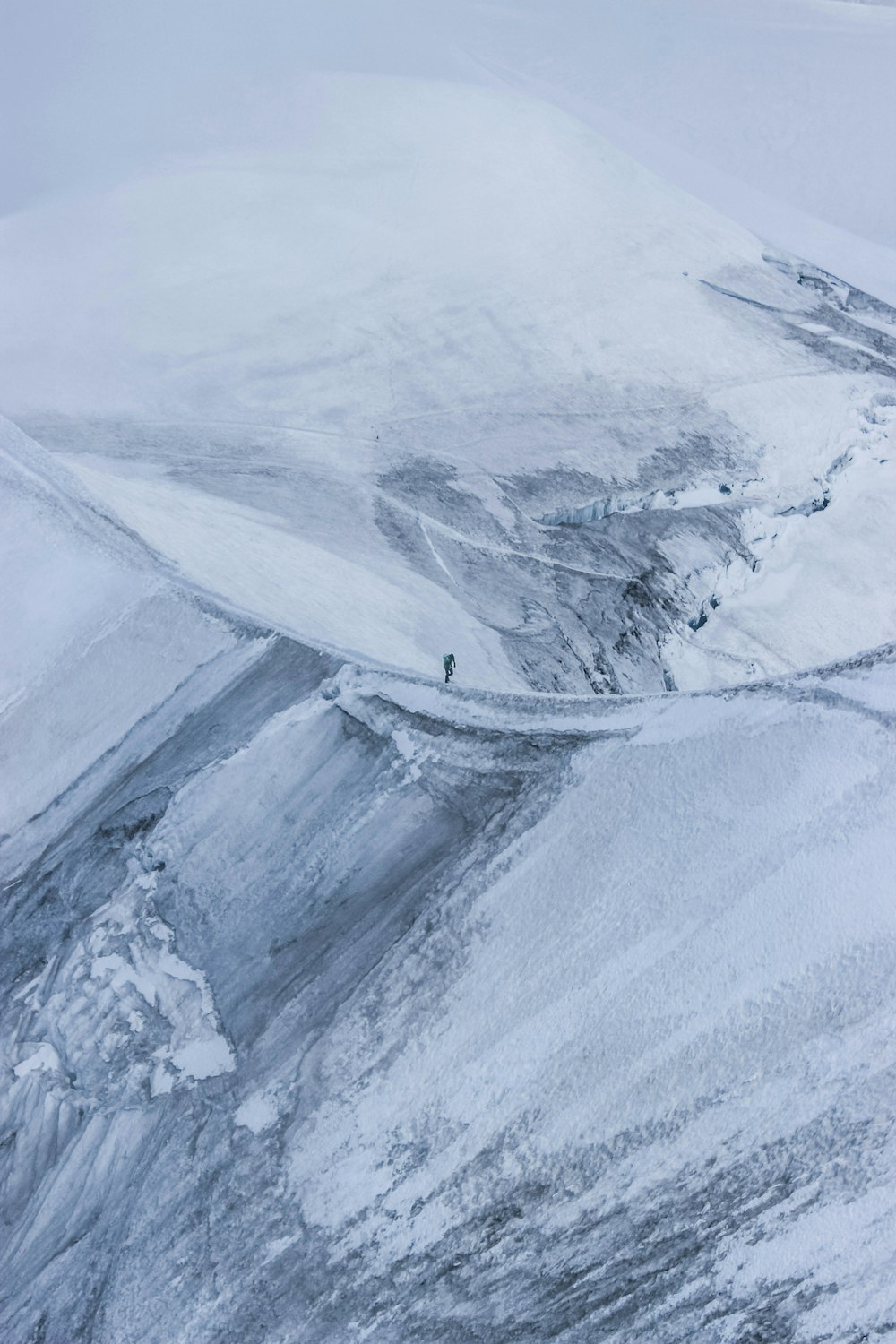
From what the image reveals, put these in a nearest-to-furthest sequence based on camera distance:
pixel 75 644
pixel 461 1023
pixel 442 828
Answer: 1. pixel 461 1023
2. pixel 442 828
3. pixel 75 644

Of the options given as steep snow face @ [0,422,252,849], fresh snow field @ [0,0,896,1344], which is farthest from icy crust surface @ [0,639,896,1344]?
steep snow face @ [0,422,252,849]

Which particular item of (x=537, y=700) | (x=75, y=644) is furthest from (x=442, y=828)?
(x=75, y=644)

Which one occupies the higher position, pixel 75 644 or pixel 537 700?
pixel 75 644

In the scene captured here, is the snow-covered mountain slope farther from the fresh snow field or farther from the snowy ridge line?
the snowy ridge line

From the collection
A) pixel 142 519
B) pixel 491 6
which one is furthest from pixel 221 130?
pixel 142 519

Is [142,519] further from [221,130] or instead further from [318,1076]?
[221,130]

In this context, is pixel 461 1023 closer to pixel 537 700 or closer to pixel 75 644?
pixel 537 700
